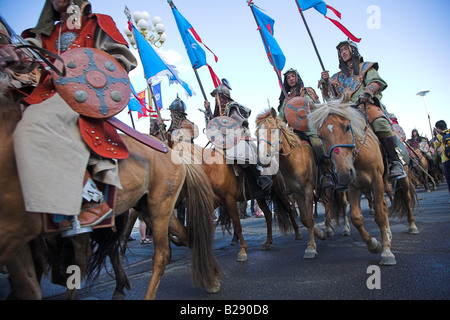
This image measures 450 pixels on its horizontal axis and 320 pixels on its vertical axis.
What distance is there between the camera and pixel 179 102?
23.2 ft

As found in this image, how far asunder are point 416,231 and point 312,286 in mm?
3397

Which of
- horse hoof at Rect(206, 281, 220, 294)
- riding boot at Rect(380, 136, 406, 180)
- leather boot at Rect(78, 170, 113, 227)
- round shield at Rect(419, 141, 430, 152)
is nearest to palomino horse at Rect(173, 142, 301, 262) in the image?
horse hoof at Rect(206, 281, 220, 294)

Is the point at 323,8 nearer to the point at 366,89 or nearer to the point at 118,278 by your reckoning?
the point at 366,89

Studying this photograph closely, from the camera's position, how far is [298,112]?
5328mm

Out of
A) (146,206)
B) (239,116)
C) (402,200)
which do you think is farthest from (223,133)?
(402,200)

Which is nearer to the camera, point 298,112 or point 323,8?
point 298,112

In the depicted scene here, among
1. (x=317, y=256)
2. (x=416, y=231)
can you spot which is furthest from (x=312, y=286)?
(x=416, y=231)

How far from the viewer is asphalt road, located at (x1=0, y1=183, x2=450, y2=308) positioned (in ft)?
8.93

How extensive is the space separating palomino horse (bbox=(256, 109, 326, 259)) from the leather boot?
9.63 feet

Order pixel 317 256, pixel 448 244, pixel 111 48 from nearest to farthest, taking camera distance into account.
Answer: pixel 111 48, pixel 448 244, pixel 317 256

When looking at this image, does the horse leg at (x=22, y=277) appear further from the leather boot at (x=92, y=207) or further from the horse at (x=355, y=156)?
the horse at (x=355, y=156)

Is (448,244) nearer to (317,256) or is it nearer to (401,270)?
(401,270)

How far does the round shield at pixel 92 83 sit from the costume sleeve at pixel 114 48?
184 mm

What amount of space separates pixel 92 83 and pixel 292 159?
3.51 meters
